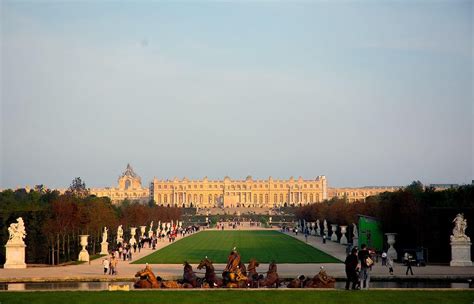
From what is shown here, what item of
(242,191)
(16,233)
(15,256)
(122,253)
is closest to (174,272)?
(15,256)

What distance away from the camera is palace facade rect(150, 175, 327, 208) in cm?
18088

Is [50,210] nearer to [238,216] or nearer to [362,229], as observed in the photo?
[362,229]

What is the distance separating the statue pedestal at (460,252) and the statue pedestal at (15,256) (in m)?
17.1

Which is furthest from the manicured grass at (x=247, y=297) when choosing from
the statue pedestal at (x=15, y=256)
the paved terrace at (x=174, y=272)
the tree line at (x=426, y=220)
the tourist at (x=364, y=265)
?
the tree line at (x=426, y=220)

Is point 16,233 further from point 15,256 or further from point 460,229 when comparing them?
point 460,229

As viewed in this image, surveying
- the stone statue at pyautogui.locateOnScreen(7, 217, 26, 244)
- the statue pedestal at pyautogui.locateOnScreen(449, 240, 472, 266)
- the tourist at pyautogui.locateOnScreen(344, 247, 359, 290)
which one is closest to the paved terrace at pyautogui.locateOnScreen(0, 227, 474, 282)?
the statue pedestal at pyautogui.locateOnScreen(449, 240, 472, 266)

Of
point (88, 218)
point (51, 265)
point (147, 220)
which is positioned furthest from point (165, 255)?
point (147, 220)

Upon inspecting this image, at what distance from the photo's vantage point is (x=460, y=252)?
32.0 metres

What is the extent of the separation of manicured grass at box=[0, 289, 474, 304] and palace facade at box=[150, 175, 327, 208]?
160369mm

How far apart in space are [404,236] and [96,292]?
21641 mm

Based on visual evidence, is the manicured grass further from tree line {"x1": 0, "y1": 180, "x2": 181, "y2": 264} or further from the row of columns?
the row of columns

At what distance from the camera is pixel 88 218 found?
42750mm

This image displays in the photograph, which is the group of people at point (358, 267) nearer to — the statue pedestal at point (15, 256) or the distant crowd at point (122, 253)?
the distant crowd at point (122, 253)

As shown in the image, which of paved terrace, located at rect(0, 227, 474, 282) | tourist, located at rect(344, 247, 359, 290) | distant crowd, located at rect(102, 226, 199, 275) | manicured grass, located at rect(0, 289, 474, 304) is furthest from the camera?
distant crowd, located at rect(102, 226, 199, 275)
